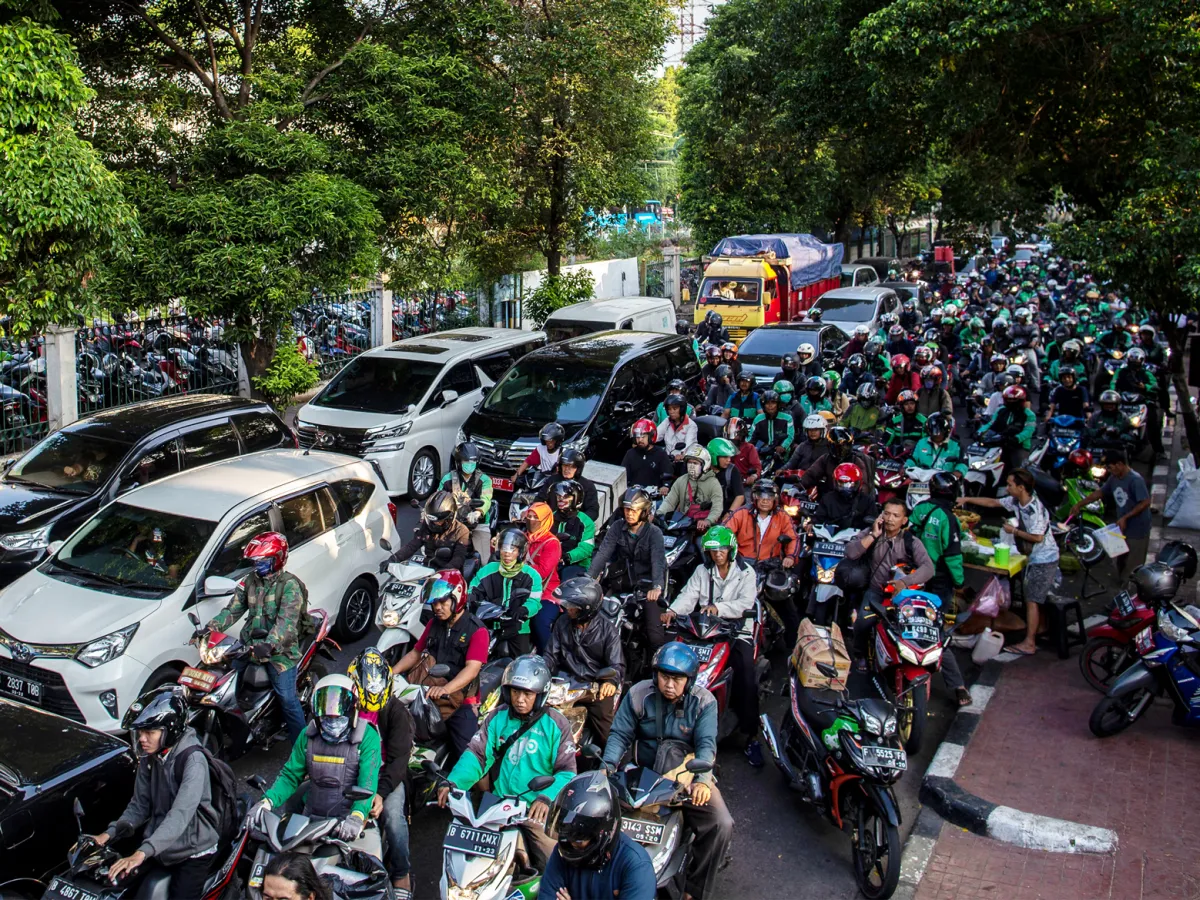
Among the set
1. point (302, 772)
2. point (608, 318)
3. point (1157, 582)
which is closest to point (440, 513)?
point (302, 772)

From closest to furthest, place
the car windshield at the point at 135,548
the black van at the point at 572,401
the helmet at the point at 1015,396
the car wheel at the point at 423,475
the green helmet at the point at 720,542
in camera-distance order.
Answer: the green helmet at the point at 720,542 → the car windshield at the point at 135,548 → the helmet at the point at 1015,396 → the black van at the point at 572,401 → the car wheel at the point at 423,475

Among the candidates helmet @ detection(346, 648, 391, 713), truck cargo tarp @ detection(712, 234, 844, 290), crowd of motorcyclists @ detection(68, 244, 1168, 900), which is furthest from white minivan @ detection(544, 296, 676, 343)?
helmet @ detection(346, 648, 391, 713)

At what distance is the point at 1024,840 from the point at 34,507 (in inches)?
339

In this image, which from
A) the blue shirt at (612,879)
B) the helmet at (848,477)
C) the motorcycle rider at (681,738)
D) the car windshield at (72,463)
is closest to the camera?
the blue shirt at (612,879)

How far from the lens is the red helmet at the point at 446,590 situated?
21.4ft

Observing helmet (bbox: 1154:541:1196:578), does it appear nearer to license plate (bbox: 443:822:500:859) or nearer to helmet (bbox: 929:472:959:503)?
helmet (bbox: 929:472:959:503)

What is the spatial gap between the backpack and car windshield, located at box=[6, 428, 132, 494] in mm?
5559

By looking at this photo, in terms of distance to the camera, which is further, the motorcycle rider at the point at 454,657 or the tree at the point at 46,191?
the tree at the point at 46,191

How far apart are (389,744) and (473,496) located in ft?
14.3

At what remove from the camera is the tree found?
9.52 meters

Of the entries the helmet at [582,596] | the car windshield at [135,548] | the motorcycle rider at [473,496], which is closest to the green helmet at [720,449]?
the motorcycle rider at [473,496]

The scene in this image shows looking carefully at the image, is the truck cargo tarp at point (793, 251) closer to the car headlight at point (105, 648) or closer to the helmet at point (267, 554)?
the helmet at point (267, 554)

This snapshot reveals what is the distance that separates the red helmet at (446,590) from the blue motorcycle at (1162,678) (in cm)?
448

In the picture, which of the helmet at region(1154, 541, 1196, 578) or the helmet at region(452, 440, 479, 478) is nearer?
the helmet at region(1154, 541, 1196, 578)
